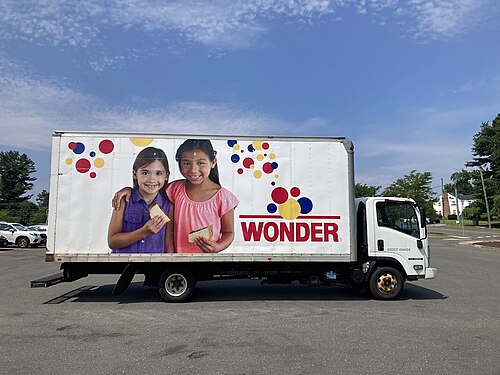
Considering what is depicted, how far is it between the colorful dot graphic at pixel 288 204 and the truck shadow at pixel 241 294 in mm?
2021

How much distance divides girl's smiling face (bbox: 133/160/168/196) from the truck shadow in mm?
2476

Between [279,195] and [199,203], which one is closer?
[199,203]

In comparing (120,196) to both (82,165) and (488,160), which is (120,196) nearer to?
(82,165)

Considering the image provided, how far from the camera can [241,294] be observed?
Answer: 995 cm

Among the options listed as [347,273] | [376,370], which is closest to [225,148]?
[347,273]

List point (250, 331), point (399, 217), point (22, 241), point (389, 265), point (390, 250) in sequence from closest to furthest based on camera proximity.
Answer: point (250, 331) → point (390, 250) → point (389, 265) → point (399, 217) → point (22, 241)

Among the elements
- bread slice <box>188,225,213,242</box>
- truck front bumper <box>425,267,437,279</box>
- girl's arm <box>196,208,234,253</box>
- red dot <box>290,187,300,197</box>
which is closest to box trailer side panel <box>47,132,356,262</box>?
red dot <box>290,187,300,197</box>

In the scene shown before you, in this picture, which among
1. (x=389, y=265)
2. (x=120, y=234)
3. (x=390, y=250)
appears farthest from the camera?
(x=389, y=265)

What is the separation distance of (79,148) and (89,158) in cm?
30

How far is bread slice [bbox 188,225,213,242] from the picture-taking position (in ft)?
28.6

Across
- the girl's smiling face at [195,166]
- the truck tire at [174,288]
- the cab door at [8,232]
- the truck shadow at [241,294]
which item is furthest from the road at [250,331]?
the cab door at [8,232]

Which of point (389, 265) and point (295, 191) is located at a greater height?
point (295, 191)

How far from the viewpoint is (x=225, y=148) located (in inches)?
352

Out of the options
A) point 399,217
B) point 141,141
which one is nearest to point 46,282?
point 141,141
